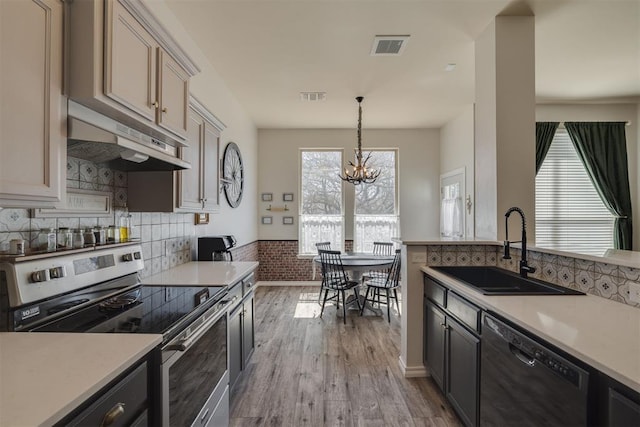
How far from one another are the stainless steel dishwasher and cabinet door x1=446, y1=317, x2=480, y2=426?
0.08 m

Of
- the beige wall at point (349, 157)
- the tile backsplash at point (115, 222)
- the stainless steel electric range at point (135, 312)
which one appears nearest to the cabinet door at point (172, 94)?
the tile backsplash at point (115, 222)

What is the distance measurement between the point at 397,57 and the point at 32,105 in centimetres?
311

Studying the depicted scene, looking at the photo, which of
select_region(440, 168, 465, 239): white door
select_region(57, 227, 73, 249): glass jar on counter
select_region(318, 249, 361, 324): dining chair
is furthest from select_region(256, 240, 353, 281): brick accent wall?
select_region(57, 227, 73, 249): glass jar on counter

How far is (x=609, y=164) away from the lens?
14.8 feet

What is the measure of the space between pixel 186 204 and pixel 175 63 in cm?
91

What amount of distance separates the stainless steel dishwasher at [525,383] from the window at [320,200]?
434 centimetres

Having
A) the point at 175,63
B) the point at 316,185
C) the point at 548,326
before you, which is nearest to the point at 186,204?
the point at 175,63

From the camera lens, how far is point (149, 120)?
1559mm

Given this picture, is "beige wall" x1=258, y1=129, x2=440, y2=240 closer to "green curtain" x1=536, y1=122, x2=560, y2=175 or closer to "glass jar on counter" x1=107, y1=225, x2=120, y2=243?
"green curtain" x1=536, y1=122, x2=560, y2=175

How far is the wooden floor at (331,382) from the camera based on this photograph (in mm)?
2082

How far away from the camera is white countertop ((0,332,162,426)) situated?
70 cm

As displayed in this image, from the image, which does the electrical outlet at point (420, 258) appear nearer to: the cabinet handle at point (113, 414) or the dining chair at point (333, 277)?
the dining chair at point (333, 277)

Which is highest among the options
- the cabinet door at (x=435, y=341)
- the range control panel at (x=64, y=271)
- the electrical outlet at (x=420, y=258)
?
the range control panel at (x=64, y=271)

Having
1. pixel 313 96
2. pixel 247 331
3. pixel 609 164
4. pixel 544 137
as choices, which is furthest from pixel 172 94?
pixel 609 164
